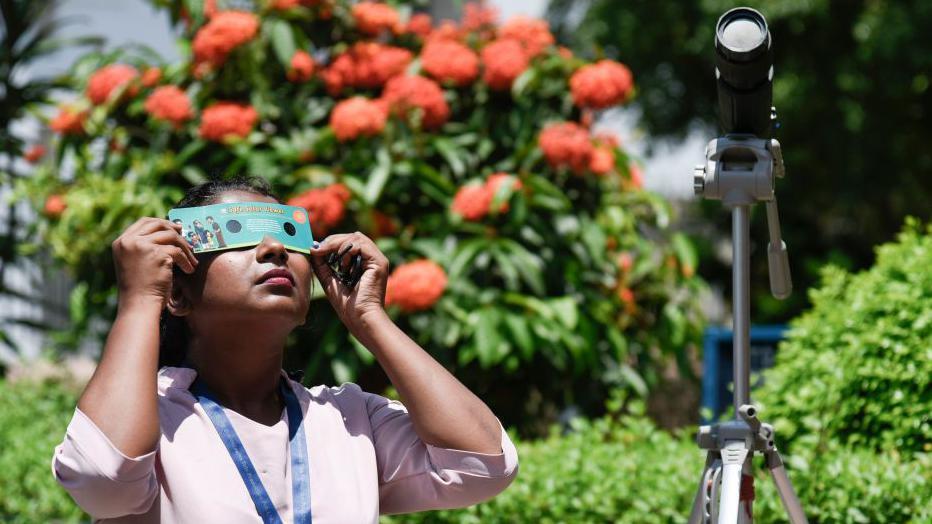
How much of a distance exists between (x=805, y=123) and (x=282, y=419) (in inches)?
382

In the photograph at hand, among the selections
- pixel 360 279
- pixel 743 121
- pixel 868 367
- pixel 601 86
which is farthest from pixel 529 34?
pixel 360 279

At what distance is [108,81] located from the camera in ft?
19.0

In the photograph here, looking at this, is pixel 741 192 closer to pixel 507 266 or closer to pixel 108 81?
pixel 507 266

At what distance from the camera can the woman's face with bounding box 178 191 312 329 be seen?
6.68 ft

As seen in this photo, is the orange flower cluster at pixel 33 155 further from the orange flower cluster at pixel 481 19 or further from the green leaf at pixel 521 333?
the green leaf at pixel 521 333

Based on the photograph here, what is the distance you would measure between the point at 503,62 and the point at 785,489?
131 inches

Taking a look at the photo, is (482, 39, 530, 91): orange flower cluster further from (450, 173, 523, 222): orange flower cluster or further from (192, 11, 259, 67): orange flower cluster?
(192, 11, 259, 67): orange flower cluster

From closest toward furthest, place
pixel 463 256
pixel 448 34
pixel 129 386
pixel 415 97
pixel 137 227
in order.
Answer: pixel 129 386 → pixel 137 227 → pixel 463 256 → pixel 415 97 → pixel 448 34

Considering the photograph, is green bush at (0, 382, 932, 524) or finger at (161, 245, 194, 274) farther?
green bush at (0, 382, 932, 524)

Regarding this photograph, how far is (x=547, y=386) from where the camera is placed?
18.0 ft

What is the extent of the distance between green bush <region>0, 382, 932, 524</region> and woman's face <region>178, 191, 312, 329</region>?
1.69 meters

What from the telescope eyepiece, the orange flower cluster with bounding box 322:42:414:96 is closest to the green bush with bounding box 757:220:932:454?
the telescope eyepiece

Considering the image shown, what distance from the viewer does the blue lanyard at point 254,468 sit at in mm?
1936

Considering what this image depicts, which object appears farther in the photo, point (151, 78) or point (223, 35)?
point (151, 78)
